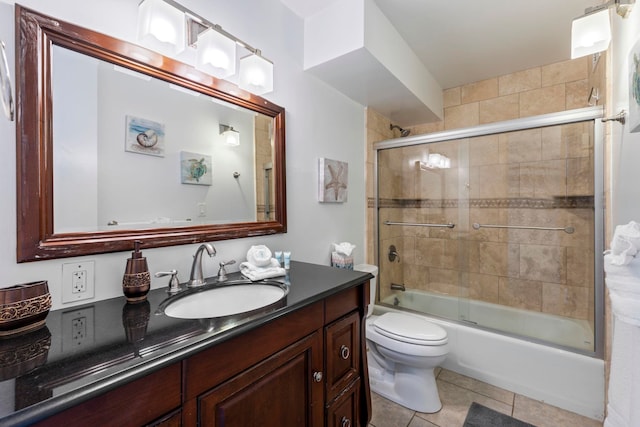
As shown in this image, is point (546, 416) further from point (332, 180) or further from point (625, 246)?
point (332, 180)

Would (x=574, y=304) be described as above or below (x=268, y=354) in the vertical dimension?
below

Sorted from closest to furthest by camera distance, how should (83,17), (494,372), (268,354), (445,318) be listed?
(268,354), (83,17), (494,372), (445,318)

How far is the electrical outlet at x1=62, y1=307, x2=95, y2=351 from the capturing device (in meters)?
0.67

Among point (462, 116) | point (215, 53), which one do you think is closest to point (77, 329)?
point (215, 53)

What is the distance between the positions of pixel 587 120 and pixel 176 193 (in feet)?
7.73

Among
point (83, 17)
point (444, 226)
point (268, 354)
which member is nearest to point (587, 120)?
point (444, 226)

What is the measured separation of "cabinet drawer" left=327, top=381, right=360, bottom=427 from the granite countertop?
0.48 metres

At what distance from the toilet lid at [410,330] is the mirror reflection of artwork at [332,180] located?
89cm

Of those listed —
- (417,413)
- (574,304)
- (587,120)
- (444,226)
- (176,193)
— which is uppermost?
(587,120)

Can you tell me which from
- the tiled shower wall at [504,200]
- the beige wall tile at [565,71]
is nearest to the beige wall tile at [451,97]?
the tiled shower wall at [504,200]

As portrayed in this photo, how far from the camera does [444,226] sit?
8.74 feet

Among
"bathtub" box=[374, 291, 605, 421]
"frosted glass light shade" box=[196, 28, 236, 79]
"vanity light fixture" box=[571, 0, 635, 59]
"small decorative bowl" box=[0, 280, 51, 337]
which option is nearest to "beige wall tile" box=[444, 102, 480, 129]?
"vanity light fixture" box=[571, 0, 635, 59]

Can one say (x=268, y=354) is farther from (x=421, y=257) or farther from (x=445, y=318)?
(x=421, y=257)

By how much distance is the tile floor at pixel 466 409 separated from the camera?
159 centimetres
